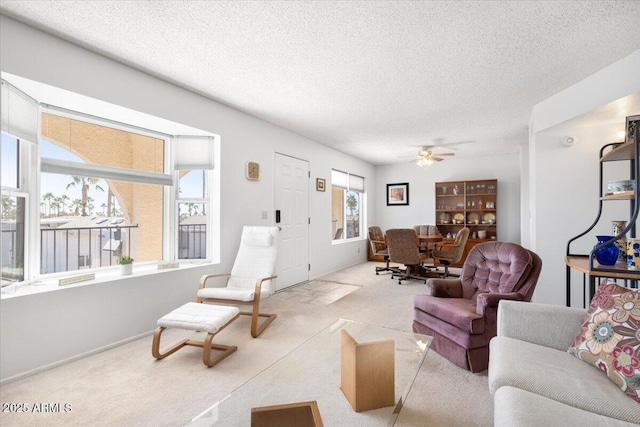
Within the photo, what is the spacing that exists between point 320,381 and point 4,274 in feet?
8.31

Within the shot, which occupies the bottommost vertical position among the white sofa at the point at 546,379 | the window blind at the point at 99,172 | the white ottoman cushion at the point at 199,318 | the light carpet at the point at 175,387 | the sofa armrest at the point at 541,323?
the light carpet at the point at 175,387

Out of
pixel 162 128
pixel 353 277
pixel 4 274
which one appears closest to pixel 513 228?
pixel 353 277

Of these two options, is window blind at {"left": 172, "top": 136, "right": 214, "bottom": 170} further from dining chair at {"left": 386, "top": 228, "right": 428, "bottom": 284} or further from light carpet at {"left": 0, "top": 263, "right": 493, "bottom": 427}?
dining chair at {"left": 386, "top": 228, "right": 428, "bottom": 284}

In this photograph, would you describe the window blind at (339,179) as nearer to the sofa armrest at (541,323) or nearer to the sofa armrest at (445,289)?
the sofa armrest at (445,289)

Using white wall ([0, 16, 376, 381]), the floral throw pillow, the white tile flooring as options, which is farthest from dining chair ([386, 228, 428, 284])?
the floral throw pillow

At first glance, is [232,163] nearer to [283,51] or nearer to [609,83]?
[283,51]

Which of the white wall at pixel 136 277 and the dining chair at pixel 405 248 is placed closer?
the white wall at pixel 136 277

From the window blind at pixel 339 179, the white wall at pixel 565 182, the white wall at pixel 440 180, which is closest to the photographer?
the white wall at pixel 565 182

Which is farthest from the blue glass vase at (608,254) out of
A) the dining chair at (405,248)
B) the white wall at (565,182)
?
the dining chair at (405,248)

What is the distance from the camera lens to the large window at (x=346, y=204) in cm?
657

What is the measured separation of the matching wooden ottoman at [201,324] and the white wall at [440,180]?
6102 millimetres

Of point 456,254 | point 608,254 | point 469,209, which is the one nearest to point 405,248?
point 456,254

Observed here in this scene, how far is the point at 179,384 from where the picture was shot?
2.05 metres

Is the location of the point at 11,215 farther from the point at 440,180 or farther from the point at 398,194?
the point at 440,180
